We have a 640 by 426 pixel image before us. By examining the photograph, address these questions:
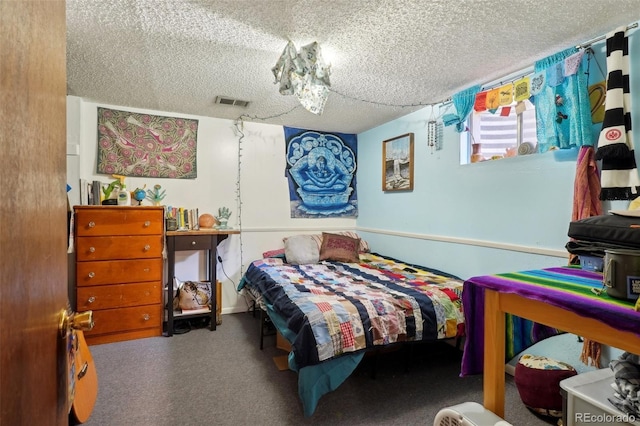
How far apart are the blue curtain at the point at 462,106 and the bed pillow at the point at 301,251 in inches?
72.3

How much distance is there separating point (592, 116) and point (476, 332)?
1.47 meters

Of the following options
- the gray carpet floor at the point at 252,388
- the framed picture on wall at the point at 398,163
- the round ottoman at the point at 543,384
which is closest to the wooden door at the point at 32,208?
A: the gray carpet floor at the point at 252,388

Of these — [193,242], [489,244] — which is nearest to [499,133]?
[489,244]

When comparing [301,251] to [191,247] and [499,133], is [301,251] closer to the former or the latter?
[191,247]

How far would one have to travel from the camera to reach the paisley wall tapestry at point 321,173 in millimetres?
3951

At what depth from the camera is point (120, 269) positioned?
9.21 feet

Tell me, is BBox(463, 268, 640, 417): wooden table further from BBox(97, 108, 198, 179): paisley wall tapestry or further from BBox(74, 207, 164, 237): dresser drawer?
BBox(97, 108, 198, 179): paisley wall tapestry

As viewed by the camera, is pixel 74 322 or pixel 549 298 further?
pixel 549 298

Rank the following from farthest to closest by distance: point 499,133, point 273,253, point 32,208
A: point 273,253
point 499,133
point 32,208

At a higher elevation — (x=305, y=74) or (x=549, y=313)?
(x=305, y=74)

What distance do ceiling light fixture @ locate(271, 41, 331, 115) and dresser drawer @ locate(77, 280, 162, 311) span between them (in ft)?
6.92

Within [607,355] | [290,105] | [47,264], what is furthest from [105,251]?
[607,355]

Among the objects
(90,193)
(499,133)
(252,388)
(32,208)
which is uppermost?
(499,133)

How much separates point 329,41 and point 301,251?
7.03 feet
